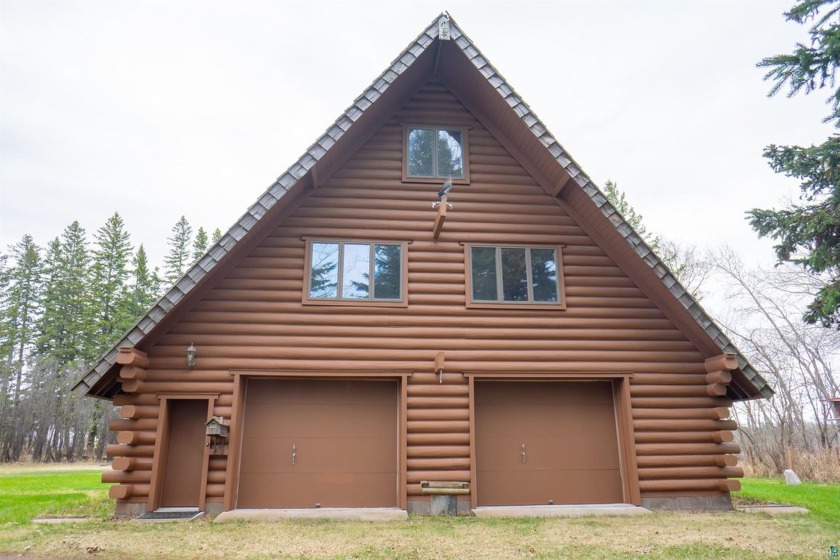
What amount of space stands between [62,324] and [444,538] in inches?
1467

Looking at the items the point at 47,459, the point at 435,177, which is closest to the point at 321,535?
the point at 435,177

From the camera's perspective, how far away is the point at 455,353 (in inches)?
360

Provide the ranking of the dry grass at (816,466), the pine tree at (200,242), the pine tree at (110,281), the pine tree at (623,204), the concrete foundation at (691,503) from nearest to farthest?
the concrete foundation at (691,503), the dry grass at (816,466), the pine tree at (623,204), the pine tree at (110,281), the pine tree at (200,242)

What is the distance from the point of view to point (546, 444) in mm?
9336

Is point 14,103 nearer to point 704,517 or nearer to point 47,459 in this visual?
point 47,459

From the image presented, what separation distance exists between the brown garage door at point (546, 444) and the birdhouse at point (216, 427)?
4.18m

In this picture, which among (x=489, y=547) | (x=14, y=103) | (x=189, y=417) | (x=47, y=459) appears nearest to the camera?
(x=489, y=547)

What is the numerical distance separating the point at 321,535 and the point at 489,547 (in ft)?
6.99

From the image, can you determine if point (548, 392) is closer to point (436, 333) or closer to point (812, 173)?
point (436, 333)

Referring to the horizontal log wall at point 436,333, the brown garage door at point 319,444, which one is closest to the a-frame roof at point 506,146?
the horizontal log wall at point 436,333

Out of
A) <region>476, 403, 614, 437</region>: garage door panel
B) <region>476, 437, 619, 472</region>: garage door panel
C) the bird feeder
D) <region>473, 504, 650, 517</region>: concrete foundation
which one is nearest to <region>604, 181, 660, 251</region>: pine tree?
<region>476, 403, 614, 437</region>: garage door panel

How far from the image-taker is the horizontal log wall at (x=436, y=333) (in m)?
8.67

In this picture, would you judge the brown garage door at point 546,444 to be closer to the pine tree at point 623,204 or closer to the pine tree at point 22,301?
the pine tree at point 623,204

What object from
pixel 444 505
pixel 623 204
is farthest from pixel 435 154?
pixel 623 204
